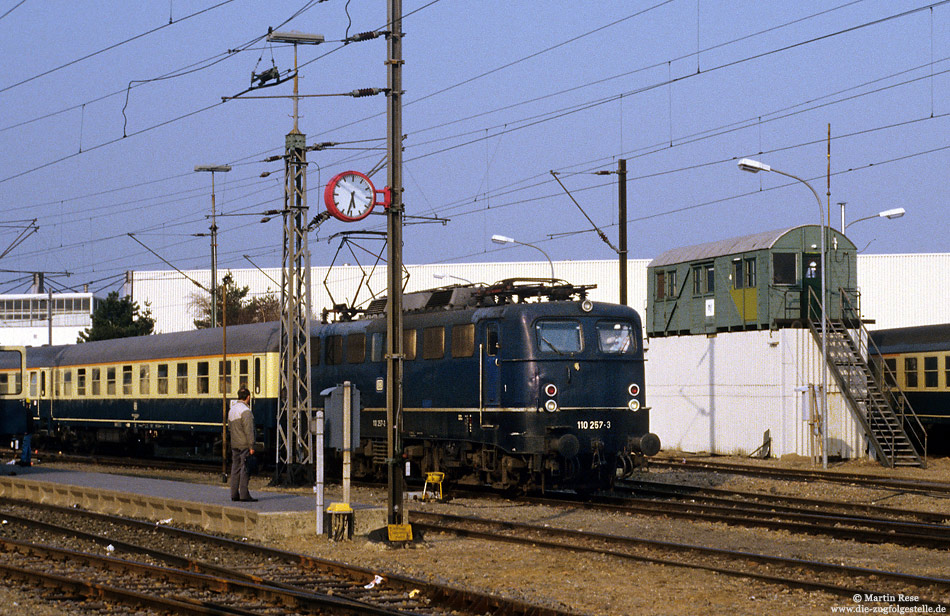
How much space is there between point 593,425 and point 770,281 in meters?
15.3

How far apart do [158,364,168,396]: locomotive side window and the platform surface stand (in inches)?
309

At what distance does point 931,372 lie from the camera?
34031mm

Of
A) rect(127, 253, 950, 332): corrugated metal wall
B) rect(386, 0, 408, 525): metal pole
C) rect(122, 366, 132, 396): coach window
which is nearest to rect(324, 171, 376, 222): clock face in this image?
rect(386, 0, 408, 525): metal pole

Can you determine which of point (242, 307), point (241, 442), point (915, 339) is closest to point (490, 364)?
point (241, 442)

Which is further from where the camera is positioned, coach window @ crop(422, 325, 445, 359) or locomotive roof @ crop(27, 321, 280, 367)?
locomotive roof @ crop(27, 321, 280, 367)

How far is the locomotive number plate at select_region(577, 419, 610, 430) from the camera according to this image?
20.1 metres

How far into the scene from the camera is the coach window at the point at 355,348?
24328 mm

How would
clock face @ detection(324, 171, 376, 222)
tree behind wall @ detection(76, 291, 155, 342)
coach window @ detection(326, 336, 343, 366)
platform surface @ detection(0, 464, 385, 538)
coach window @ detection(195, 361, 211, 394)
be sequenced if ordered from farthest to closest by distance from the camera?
1. tree behind wall @ detection(76, 291, 155, 342)
2. coach window @ detection(195, 361, 211, 394)
3. coach window @ detection(326, 336, 343, 366)
4. clock face @ detection(324, 171, 376, 222)
5. platform surface @ detection(0, 464, 385, 538)

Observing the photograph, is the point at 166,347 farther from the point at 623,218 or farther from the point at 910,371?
the point at 910,371

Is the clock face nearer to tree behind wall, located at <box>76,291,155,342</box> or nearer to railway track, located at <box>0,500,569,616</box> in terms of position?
railway track, located at <box>0,500,569,616</box>

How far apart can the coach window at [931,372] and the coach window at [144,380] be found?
901 inches

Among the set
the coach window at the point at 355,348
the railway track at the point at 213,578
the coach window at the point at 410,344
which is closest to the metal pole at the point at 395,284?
the railway track at the point at 213,578

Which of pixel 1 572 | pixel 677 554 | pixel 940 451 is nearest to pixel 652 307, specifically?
pixel 940 451

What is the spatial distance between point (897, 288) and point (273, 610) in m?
68.3
